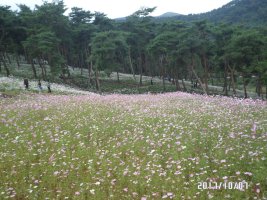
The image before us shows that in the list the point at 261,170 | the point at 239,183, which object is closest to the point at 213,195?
the point at 239,183

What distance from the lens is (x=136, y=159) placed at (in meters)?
8.64

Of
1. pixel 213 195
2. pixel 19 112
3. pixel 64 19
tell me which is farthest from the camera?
pixel 64 19

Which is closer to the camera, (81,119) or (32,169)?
(32,169)

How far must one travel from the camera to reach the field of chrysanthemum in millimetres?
6742

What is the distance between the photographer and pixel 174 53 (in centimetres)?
4597

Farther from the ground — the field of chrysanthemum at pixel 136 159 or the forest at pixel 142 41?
the forest at pixel 142 41

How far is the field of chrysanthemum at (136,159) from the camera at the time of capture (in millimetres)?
6742

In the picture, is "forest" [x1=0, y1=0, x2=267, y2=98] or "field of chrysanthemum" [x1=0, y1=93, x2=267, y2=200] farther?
"forest" [x1=0, y1=0, x2=267, y2=98]

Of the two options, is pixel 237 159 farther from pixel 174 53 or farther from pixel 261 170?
pixel 174 53

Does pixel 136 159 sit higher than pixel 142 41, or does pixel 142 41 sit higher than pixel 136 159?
pixel 142 41

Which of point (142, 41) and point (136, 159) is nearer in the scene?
point (136, 159)

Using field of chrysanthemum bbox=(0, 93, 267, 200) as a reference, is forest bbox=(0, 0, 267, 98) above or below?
above

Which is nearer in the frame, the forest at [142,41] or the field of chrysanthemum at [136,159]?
the field of chrysanthemum at [136,159]

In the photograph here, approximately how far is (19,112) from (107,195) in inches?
423
